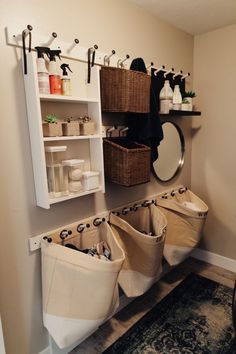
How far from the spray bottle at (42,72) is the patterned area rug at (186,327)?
1.63 meters

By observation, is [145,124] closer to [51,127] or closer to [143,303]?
[51,127]

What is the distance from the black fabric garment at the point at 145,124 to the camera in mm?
1638

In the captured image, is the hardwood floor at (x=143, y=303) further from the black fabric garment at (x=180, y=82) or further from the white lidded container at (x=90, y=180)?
the black fabric garment at (x=180, y=82)

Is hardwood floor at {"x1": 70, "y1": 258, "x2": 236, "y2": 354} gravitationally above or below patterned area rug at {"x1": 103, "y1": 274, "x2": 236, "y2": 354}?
below

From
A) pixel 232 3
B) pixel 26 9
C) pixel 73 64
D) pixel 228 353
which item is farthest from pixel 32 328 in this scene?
pixel 232 3

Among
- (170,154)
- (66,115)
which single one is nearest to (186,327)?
(170,154)

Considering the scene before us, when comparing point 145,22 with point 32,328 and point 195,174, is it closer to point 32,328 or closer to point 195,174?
point 195,174

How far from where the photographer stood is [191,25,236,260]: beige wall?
2.20 meters

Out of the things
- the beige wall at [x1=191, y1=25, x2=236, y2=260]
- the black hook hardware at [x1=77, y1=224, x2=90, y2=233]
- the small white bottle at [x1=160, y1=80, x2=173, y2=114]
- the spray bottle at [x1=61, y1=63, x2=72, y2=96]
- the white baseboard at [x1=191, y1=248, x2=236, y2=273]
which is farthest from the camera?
the white baseboard at [x1=191, y1=248, x2=236, y2=273]

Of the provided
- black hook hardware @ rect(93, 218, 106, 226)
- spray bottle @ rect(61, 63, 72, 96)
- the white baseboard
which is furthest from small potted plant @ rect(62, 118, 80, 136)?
the white baseboard

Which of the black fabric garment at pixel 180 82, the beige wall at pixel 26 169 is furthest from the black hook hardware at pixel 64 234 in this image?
the black fabric garment at pixel 180 82

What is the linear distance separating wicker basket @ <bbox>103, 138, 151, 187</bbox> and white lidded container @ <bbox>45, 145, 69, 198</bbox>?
0.32 metres

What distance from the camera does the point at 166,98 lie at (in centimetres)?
198

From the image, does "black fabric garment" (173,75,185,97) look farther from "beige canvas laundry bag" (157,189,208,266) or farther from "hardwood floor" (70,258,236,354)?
"hardwood floor" (70,258,236,354)
